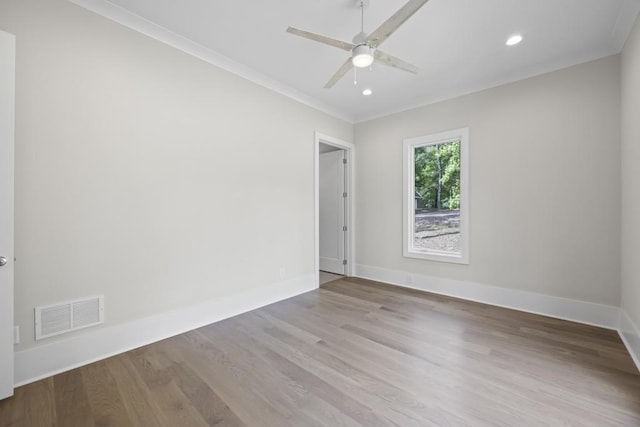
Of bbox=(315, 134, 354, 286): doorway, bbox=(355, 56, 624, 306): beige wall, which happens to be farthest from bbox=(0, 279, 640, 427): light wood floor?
bbox=(315, 134, 354, 286): doorway

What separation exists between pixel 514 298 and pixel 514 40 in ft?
9.53

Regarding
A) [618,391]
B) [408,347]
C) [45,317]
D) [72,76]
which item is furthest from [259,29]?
[618,391]

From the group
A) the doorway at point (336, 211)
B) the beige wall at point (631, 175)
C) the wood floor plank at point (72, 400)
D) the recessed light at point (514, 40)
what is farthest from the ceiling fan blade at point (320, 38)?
the wood floor plank at point (72, 400)

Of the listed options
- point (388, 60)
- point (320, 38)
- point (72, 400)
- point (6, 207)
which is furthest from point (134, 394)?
point (388, 60)

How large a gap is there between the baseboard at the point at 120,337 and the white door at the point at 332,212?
2.02 metres

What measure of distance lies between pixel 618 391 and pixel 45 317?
162 inches

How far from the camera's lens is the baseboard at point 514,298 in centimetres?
290

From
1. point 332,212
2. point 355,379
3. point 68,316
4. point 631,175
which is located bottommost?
point 355,379

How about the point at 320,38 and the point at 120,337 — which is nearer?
the point at 320,38

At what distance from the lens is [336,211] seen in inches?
206

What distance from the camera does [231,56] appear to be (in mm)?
3025

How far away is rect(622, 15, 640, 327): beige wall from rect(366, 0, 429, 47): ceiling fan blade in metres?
2.10

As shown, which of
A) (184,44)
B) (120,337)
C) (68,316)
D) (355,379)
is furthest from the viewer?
(184,44)

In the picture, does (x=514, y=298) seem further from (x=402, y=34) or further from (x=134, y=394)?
(x=134, y=394)
